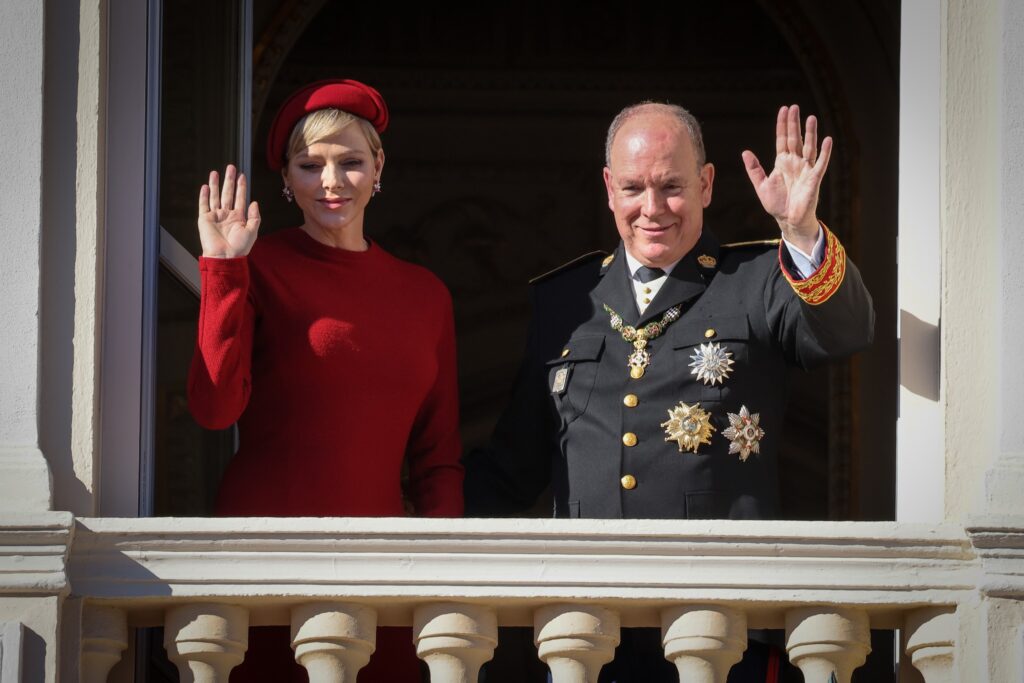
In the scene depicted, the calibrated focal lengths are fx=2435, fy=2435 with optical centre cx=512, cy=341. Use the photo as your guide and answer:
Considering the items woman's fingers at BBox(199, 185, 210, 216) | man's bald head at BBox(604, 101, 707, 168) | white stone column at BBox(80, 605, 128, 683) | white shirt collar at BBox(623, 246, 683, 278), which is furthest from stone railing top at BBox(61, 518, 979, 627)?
man's bald head at BBox(604, 101, 707, 168)

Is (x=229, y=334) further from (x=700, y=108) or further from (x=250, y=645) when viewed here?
(x=700, y=108)

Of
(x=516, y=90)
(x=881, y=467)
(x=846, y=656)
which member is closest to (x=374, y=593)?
(x=846, y=656)

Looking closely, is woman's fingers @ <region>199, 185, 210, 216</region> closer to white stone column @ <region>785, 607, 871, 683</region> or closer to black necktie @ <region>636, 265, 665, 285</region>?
black necktie @ <region>636, 265, 665, 285</region>

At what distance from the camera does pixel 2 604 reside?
4566 millimetres

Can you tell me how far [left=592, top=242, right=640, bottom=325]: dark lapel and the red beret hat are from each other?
22.9 inches

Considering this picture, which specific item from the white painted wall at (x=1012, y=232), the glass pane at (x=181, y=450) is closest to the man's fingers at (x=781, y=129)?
the white painted wall at (x=1012, y=232)

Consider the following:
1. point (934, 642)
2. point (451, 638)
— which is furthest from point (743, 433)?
point (451, 638)

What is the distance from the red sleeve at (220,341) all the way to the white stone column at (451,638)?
0.59 metres

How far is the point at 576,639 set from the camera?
4.61 metres

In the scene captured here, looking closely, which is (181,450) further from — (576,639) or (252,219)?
(576,639)

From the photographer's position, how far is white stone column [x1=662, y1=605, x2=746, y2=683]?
461 centimetres

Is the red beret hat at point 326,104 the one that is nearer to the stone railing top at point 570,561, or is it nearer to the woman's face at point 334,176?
the woman's face at point 334,176

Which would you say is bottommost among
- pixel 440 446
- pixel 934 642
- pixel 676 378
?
pixel 934 642

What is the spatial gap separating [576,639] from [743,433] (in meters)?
0.60
